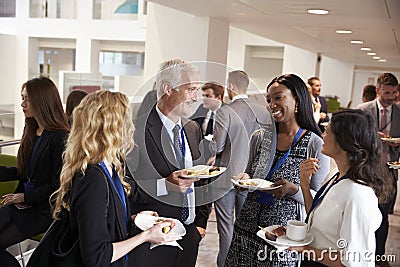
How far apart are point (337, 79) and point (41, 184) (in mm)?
14826

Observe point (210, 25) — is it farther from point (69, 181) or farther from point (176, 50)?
point (69, 181)

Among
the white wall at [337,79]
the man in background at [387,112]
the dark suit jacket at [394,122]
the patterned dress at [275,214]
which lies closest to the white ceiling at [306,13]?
the man in background at [387,112]

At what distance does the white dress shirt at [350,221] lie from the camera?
1304 mm

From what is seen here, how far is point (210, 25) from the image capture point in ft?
14.4

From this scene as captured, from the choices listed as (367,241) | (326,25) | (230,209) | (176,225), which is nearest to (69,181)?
(176,225)

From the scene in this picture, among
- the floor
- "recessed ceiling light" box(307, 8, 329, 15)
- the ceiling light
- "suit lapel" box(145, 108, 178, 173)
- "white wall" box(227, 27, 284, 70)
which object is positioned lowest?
the floor

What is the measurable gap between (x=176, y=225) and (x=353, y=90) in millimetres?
15805

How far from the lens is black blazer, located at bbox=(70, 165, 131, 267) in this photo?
4.34 ft

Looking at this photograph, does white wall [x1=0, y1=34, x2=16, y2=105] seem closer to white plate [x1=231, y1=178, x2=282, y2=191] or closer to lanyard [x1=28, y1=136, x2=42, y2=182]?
lanyard [x1=28, y1=136, x2=42, y2=182]

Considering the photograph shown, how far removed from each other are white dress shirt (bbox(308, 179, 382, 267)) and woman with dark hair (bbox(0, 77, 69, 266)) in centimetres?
122

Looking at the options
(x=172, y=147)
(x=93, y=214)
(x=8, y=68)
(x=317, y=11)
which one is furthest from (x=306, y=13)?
(x=8, y=68)

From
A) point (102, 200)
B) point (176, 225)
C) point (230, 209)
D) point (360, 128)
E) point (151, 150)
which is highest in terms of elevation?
point (360, 128)

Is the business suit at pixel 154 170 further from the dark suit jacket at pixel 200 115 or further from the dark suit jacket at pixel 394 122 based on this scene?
the dark suit jacket at pixel 394 122

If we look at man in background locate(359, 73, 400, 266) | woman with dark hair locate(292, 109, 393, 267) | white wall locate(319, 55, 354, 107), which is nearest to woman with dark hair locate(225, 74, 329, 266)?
woman with dark hair locate(292, 109, 393, 267)
